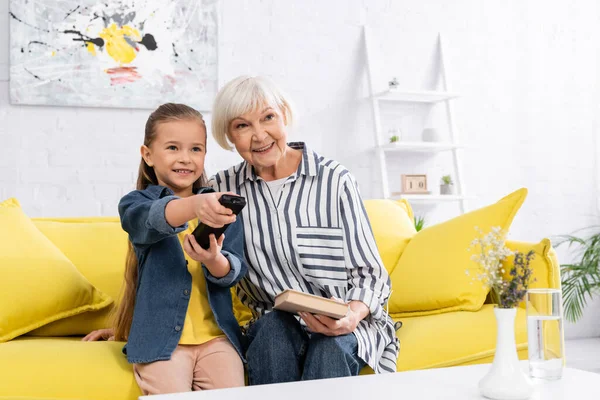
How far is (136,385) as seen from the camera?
1.67m

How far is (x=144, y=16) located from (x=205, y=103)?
521mm

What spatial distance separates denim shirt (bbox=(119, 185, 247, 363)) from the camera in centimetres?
163

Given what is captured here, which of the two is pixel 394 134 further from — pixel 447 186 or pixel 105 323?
pixel 105 323

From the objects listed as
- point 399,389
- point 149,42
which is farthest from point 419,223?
point 399,389

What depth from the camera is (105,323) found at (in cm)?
209

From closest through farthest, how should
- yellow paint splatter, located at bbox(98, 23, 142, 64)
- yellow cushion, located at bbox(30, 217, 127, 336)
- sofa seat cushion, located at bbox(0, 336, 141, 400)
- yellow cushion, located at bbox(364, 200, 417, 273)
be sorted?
sofa seat cushion, located at bbox(0, 336, 141, 400)
yellow cushion, located at bbox(30, 217, 127, 336)
yellow cushion, located at bbox(364, 200, 417, 273)
yellow paint splatter, located at bbox(98, 23, 142, 64)

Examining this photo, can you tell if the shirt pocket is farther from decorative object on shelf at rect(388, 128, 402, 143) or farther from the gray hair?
decorative object on shelf at rect(388, 128, 402, 143)

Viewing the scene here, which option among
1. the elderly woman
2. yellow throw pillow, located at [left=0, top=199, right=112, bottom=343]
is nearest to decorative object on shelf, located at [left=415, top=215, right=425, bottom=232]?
the elderly woman

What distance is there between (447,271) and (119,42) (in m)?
2.06

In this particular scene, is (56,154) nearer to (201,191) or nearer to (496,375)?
(201,191)

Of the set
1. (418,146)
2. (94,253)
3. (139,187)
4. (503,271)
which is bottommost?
(503,271)

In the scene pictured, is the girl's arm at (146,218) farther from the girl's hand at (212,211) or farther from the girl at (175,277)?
the girl's hand at (212,211)

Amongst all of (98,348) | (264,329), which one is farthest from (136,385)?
(264,329)

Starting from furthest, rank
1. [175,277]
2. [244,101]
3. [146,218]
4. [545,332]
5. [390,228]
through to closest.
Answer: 1. [390,228]
2. [244,101]
3. [175,277]
4. [146,218]
5. [545,332]
